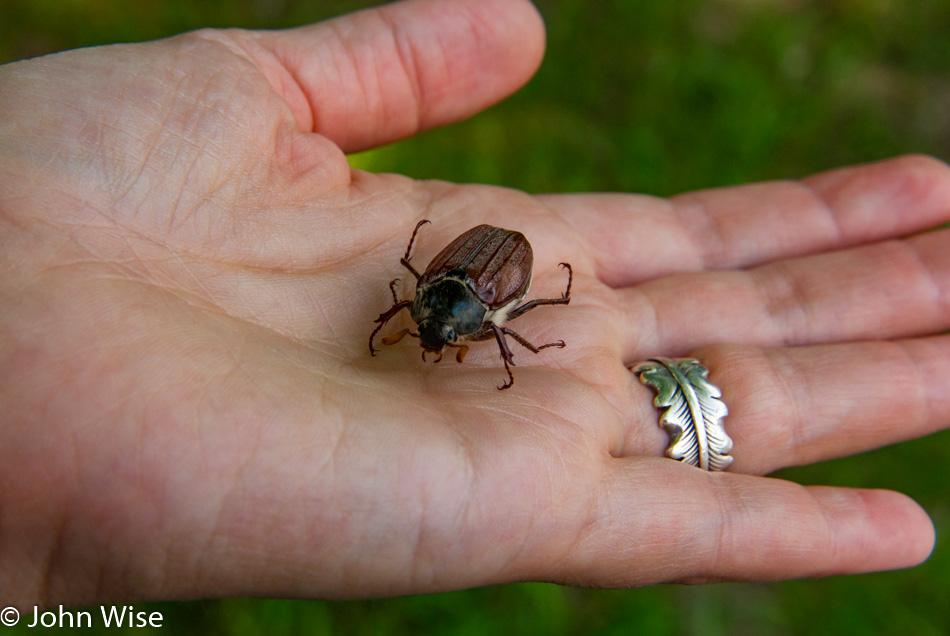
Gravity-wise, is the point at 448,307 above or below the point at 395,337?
above

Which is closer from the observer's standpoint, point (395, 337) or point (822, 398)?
Result: point (395, 337)

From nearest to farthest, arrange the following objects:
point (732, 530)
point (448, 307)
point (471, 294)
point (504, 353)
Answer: point (732, 530), point (504, 353), point (448, 307), point (471, 294)

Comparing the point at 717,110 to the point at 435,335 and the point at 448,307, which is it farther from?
the point at 435,335

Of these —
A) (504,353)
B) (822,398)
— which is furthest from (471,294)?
(822,398)

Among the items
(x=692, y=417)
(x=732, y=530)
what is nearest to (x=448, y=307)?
(x=692, y=417)

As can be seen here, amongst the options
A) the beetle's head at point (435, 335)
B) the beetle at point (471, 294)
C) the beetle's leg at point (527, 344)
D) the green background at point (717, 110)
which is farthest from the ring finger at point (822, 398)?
the green background at point (717, 110)

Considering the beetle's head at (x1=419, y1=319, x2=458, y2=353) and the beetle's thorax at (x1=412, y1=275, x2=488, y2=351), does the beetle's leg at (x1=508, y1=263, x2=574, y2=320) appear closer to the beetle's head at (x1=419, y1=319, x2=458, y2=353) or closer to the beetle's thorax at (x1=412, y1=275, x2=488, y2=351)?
the beetle's thorax at (x1=412, y1=275, x2=488, y2=351)

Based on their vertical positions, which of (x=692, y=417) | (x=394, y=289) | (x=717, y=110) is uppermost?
(x=717, y=110)

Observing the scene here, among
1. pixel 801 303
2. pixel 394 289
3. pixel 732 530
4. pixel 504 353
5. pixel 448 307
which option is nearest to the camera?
pixel 732 530

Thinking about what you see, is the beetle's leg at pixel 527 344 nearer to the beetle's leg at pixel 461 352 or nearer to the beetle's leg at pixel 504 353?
the beetle's leg at pixel 504 353
